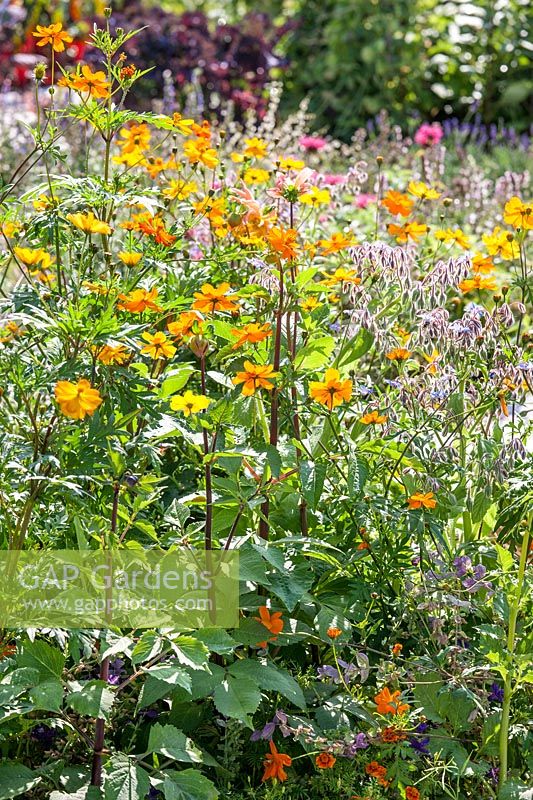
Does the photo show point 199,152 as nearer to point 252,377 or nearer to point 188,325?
point 188,325

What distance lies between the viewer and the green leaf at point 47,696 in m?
1.73

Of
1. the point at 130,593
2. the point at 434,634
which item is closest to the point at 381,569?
the point at 434,634

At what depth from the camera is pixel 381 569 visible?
7.18ft

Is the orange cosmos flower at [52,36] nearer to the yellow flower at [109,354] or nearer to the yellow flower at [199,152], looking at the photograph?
the yellow flower at [199,152]

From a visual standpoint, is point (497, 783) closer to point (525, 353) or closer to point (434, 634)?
point (434, 634)

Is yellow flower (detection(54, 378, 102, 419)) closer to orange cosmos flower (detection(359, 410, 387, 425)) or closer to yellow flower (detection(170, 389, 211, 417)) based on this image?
yellow flower (detection(170, 389, 211, 417))

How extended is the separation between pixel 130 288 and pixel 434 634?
92 cm

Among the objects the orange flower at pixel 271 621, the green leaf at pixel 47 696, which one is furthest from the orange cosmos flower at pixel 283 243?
the green leaf at pixel 47 696

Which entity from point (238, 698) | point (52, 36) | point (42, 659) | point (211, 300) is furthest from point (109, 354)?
point (52, 36)

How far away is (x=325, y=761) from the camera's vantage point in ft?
6.32

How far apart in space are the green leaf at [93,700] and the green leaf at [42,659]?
0.18 ft

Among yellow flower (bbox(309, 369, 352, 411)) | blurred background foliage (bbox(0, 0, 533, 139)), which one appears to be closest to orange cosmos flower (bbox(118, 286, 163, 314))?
yellow flower (bbox(309, 369, 352, 411))

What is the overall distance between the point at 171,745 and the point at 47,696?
25cm

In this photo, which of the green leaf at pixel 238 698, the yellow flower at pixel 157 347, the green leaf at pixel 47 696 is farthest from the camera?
the yellow flower at pixel 157 347
